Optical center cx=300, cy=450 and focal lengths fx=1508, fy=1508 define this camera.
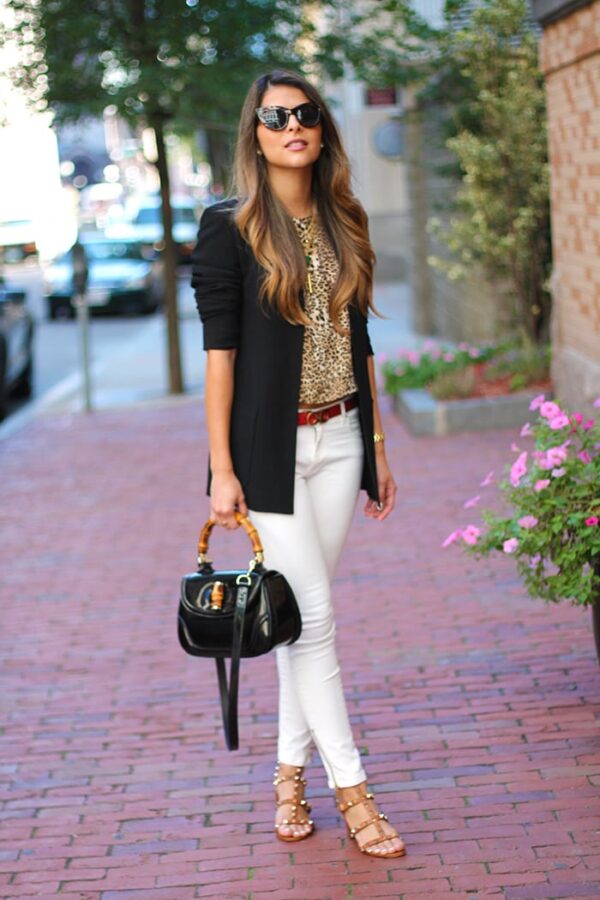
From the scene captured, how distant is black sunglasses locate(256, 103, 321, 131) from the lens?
3938mm

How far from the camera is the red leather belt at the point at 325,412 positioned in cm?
396

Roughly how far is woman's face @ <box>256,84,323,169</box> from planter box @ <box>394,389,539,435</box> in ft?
23.8

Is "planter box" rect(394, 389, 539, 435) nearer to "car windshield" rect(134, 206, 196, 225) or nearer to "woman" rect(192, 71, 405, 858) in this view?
"woman" rect(192, 71, 405, 858)

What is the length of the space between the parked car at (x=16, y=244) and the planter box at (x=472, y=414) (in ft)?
110

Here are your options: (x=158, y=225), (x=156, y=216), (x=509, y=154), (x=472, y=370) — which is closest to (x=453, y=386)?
(x=472, y=370)

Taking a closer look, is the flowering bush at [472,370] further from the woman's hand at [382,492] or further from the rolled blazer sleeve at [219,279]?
the rolled blazer sleeve at [219,279]

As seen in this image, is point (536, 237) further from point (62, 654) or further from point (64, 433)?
point (62, 654)

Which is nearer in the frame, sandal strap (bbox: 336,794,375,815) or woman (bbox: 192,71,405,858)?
woman (bbox: 192,71,405,858)

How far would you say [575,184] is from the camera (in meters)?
9.48

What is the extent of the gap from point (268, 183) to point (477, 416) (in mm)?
7263

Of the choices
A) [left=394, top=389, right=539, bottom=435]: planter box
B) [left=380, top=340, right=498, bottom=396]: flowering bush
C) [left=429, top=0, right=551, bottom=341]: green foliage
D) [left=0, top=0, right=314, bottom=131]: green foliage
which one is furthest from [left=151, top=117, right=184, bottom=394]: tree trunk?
[left=394, top=389, right=539, bottom=435]: planter box

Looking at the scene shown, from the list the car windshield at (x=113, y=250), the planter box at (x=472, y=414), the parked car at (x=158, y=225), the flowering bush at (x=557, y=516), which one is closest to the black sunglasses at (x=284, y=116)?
the flowering bush at (x=557, y=516)

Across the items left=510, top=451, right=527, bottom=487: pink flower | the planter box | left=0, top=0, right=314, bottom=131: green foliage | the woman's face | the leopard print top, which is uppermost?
left=0, top=0, right=314, bottom=131: green foliage

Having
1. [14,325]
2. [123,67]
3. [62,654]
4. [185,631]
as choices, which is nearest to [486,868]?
[185,631]
